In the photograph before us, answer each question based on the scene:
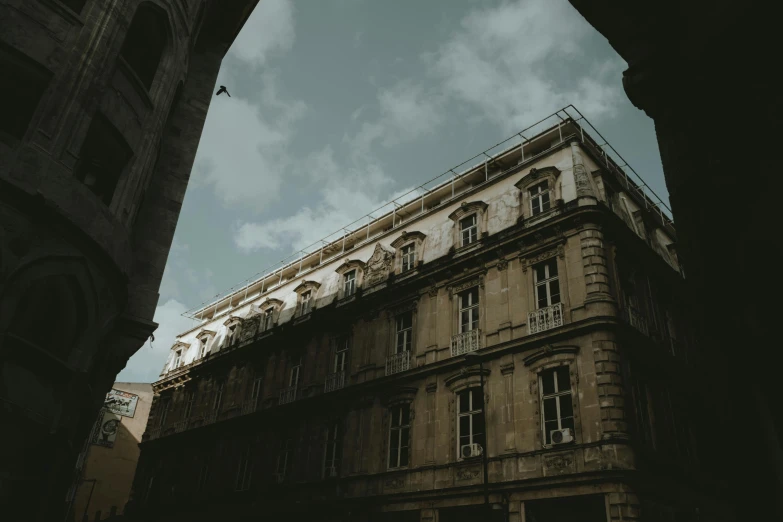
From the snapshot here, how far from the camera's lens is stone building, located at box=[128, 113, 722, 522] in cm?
1781

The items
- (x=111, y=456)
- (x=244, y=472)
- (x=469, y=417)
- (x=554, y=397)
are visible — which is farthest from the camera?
(x=111, y=456)

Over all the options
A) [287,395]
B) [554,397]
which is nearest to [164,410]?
[287,395]

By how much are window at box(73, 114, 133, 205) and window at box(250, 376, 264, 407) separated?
20.3 m

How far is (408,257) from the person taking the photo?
27547mm

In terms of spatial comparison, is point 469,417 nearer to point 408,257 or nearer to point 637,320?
point 637,320

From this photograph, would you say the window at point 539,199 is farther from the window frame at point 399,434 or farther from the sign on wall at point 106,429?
the sign on wall at point 106,429

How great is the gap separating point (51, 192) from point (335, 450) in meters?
17.7

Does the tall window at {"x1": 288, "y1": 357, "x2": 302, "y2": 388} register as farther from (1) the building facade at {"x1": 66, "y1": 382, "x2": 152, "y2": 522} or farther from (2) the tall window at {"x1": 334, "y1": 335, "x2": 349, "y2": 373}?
(1) the building facade at {"x1": 66, "y1": 382, "x2": 152, "y2": 522}

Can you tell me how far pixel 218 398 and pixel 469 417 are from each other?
19.7 metres

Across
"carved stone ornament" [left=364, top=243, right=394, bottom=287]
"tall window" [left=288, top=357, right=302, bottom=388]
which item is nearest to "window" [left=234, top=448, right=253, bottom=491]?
"tall window" [left=288, top=357, right=302, bottom=388]

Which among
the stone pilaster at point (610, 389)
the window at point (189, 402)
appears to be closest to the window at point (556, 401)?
the stone pilaster at point (610, 389)

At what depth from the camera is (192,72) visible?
791 inches

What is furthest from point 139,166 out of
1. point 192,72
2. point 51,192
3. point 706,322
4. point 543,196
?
point 543,196

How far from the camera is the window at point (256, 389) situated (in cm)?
3169
